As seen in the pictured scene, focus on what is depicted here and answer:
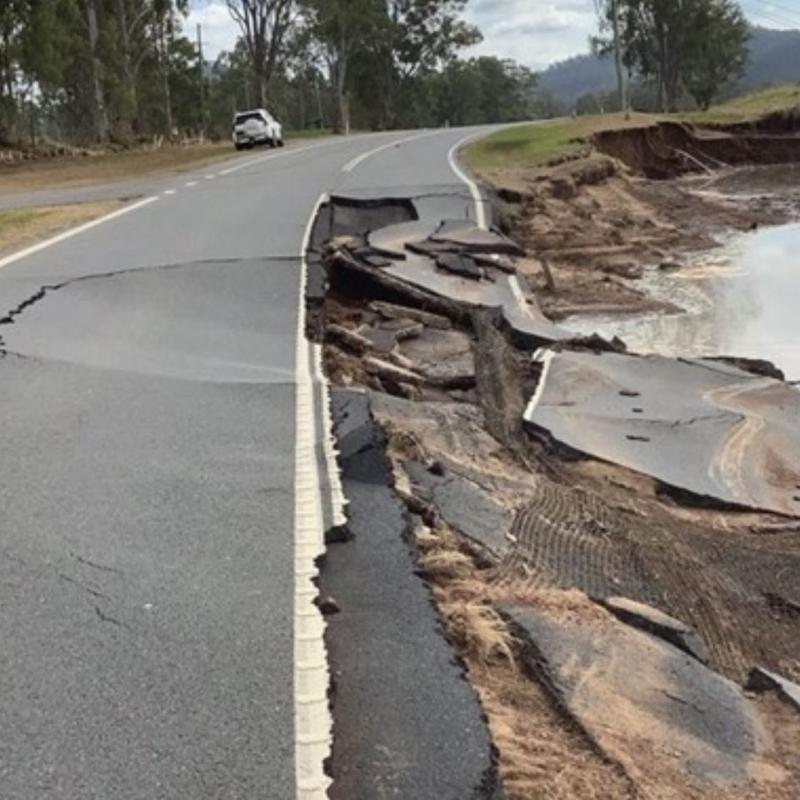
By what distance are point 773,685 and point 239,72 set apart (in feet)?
305

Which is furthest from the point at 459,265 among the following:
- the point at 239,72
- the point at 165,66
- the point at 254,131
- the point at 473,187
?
the point at 239,72

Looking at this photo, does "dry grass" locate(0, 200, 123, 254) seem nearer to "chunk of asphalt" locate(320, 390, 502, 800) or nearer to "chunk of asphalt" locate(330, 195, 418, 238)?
"chunk of asphalt" locate(330, 195, 418, 238)

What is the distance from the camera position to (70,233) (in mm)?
15156

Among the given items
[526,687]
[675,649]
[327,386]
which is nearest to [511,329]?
[327,386]

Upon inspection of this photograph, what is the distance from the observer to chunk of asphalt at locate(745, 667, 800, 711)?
4555 millimetres

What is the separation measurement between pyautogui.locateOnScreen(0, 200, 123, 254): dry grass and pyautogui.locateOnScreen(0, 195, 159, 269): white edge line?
0.51ft

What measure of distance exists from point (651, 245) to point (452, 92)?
251ft

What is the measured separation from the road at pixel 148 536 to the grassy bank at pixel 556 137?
53.7 ft

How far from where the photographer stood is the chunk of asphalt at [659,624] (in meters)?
4.95

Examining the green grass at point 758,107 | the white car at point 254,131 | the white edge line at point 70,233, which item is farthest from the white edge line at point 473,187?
the green grass at point 758,107

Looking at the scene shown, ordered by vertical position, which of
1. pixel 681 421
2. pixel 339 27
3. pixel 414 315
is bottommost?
pixel 681 421

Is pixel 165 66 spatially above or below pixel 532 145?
above

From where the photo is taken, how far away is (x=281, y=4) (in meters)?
57.2

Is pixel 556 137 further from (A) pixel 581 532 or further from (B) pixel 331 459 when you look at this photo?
(B) pixel 331 459
